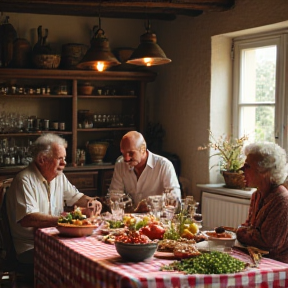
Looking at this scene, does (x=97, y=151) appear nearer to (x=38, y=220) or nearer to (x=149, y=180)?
(x=149, y=180)

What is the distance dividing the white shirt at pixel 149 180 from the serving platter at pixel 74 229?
3.99 ft

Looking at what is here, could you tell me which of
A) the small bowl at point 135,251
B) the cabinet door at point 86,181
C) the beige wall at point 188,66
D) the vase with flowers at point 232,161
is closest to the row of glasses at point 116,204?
the small bowl at point 135,251

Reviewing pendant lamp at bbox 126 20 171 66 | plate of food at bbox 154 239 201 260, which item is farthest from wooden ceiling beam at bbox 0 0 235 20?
plate of food at bbox 154 239 201 260

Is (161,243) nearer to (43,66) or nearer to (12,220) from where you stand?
(12,220)

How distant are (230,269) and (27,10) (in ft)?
14.3

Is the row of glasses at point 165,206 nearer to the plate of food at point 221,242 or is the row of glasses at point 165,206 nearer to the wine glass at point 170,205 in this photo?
the wine glass at point 170,205

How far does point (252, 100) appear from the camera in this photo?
5973 mm

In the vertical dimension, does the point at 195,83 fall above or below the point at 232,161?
above

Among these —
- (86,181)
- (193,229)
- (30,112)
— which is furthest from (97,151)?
(193,229)

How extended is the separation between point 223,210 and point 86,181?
1600 mm

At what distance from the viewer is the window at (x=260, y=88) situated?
5.51 m

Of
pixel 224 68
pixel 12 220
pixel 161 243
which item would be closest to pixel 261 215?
pixel 161 243

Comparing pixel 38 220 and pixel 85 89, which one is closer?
pixel 38 220

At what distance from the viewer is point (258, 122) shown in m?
5.87
